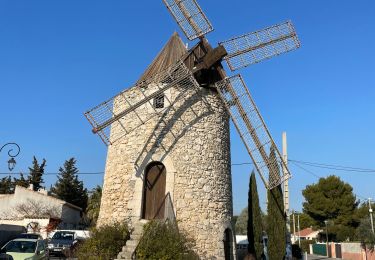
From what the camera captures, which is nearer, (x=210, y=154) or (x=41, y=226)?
(x=210, y=154)

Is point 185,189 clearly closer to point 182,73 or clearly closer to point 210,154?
point 210,154

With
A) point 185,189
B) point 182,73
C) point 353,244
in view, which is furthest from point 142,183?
point 353,244

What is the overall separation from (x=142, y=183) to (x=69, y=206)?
1934cm

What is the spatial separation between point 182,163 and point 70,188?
94.2ft

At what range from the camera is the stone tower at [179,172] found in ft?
37.7

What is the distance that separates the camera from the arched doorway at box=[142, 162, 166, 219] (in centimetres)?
1161

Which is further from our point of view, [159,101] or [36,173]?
Answer: [36,173]

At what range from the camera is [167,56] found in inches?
535

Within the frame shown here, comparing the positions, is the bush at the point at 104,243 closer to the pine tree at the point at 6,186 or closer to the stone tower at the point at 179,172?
the stone tower at the point at 179,172

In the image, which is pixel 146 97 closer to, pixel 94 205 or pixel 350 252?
pixel 94 205

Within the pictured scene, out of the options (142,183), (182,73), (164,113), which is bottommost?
(142,183)

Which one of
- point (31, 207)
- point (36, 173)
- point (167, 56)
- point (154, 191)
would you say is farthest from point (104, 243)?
point (36, 173)

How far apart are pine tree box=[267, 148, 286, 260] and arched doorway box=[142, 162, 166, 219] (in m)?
4.66

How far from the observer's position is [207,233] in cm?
1147
